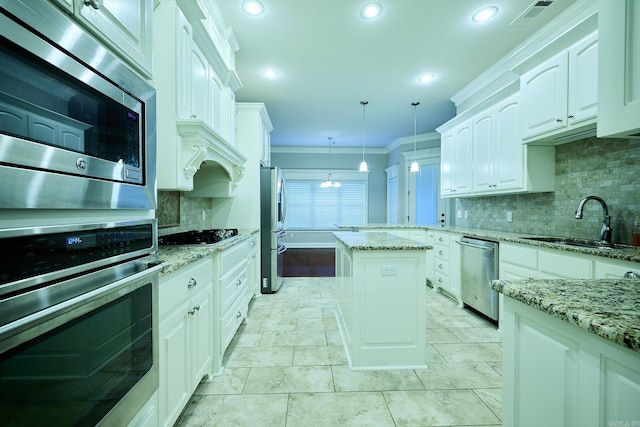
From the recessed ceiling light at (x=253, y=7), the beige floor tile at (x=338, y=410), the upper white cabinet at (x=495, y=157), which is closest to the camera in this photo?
the beige floor tile at (x=338, y=410)

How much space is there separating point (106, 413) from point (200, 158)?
1408 millimetres

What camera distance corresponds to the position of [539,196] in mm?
2955

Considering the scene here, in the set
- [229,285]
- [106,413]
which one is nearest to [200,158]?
[229,285]

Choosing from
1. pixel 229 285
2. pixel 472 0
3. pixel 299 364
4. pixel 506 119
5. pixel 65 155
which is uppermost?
pixel 472 0

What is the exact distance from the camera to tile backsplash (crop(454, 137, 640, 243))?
2.13 meters

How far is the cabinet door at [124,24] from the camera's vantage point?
2.36ft

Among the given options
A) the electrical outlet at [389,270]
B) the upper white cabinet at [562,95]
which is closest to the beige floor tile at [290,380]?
the electrical outlet at [389,270]

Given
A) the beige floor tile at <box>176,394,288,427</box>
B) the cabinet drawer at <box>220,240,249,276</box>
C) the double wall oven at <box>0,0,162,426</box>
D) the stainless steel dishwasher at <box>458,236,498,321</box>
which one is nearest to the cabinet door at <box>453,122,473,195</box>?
the stainless steel dishwasher at <box>458,236,498,321</box>

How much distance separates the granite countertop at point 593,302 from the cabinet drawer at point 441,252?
279 centimetres

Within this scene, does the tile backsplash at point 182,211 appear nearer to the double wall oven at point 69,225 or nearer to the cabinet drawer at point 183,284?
the cabinet drawer at point 183,284

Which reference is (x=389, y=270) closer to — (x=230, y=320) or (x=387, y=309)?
(x=387, y=309)

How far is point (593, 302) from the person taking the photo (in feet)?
2.37

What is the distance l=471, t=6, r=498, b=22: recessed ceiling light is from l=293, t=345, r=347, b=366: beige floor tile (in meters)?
3.09

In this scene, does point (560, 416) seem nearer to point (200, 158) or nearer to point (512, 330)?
point (512, 330)
